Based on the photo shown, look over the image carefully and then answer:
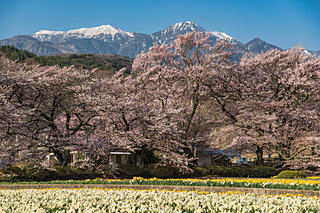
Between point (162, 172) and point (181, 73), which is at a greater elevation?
point (181, 73)

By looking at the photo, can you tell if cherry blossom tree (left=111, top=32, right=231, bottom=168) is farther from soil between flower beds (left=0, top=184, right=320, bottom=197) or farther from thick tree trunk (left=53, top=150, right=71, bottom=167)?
soil between flower beds (left=0, top=184, right=320, bottom=197)

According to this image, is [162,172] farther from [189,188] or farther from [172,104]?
[172,104]

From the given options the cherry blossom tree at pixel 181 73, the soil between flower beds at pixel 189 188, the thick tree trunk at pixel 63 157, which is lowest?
the soil between flower beds at pixel 189 188

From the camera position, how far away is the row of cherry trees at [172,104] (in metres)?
18.4

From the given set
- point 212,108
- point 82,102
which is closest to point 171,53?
point 212,108

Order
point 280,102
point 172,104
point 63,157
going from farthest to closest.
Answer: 1. point 172,104
2. point 280,102
3. point 63,157

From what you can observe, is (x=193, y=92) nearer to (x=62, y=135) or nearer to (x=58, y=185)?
(x=62, y=135)

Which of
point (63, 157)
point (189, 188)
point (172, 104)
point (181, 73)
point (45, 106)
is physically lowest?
point (189, 188)

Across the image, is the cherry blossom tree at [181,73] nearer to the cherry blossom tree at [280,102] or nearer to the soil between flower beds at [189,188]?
the cherry blossom tree at [280,102]

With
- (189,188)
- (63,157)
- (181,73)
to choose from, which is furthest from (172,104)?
(189,188)

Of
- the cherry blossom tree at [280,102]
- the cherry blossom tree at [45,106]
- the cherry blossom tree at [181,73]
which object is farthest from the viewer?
the cherry blossom tree at [181,73]

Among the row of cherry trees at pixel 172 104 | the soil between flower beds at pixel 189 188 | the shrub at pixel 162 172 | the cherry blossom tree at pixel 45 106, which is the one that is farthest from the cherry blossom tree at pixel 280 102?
the cherry blossom tree at pixel 45 106

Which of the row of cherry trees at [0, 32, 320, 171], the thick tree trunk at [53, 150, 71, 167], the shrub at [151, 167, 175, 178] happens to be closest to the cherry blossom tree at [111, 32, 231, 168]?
the row of cherry trees at [0, 32, 320, 171]

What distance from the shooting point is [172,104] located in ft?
93.9
